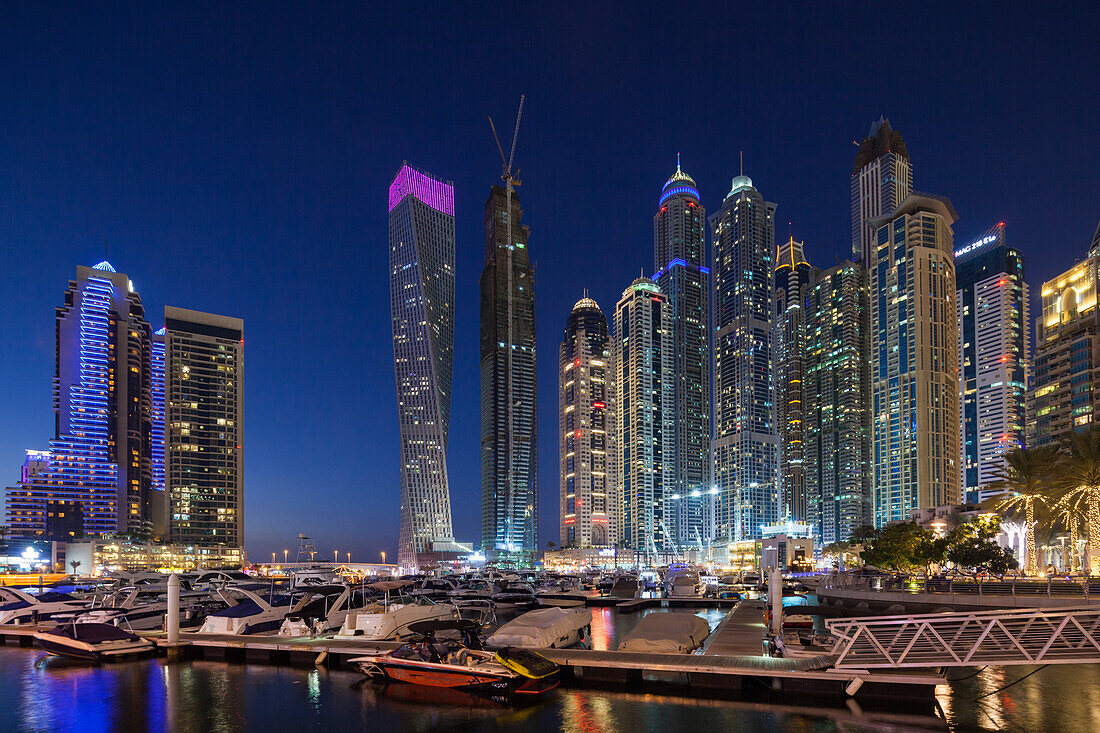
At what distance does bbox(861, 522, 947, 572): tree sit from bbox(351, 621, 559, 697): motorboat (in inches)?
2316

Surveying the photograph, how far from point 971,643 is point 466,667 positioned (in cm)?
1873

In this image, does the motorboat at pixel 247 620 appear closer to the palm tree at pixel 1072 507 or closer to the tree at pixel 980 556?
the tree at pixel 980 556

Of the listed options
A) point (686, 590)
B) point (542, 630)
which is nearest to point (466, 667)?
point (542, 630)

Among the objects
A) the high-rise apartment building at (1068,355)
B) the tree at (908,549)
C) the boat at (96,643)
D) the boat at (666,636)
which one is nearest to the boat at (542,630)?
the boat at (666,636)

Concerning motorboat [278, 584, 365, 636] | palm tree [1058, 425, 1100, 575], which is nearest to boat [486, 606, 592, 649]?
motorboat [278, 584, 365, 636]

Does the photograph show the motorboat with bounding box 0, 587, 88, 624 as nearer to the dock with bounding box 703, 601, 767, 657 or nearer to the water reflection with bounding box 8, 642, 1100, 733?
the water reflection with bounding box 8, 642, 1100, 733

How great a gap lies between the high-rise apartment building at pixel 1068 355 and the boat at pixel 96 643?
5691 inches

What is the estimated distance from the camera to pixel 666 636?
115ft

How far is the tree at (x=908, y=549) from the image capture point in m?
75.9

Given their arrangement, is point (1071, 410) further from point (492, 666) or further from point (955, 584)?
point (492, 666)

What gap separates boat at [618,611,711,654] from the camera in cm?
3416

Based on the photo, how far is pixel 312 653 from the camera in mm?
37719

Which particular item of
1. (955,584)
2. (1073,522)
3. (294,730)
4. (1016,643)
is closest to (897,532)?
(1073,522)

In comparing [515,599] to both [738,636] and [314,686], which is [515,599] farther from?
[314,686]
